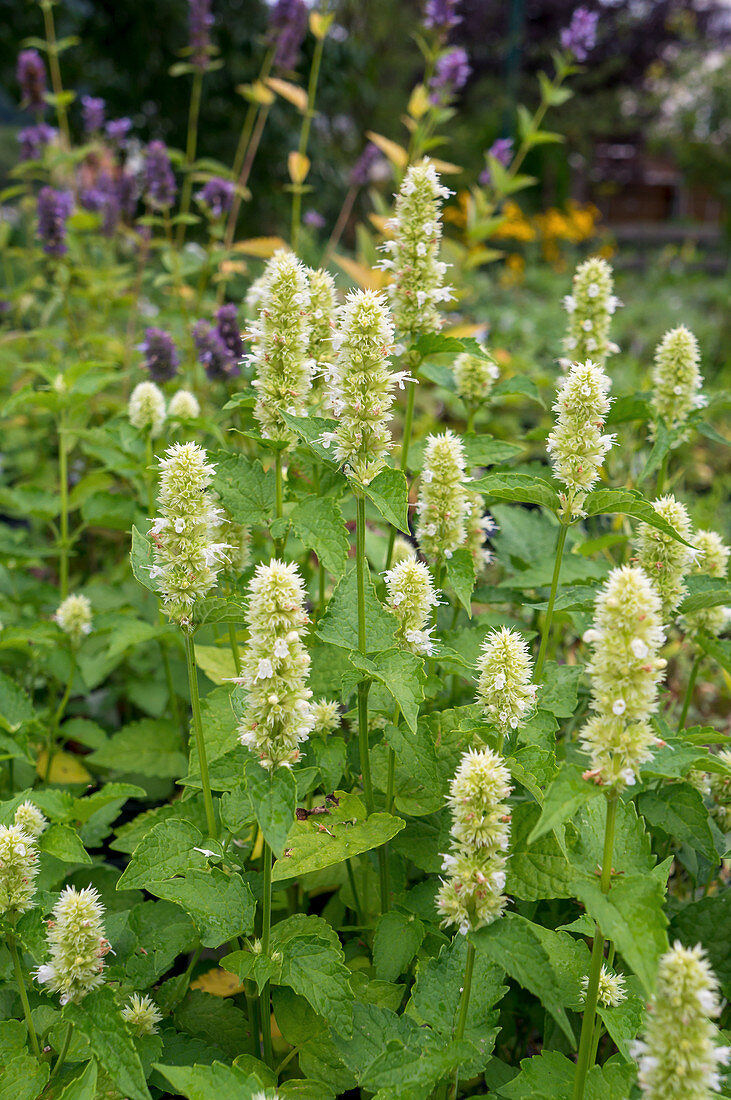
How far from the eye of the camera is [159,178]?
3.75 meters

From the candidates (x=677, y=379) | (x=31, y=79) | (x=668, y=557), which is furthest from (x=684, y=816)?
(x=31, y=79)

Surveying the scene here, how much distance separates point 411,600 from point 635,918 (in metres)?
0.72

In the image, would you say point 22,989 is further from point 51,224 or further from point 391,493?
point 51,224

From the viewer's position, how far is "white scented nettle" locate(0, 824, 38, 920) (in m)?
1.46

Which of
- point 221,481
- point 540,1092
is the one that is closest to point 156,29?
point 221,481

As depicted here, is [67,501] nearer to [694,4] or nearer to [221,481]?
[221,481]

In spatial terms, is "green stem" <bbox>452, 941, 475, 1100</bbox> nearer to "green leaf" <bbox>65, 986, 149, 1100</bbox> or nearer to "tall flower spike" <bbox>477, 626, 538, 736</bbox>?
"tall flower spike" <bbox>477, 626, 538, 736</bbox>

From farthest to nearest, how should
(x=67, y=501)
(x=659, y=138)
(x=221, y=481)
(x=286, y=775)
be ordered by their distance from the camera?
(x=659, y=138) < (x=67, y=501) < (x=221, y=481) < (x=286, y=775)

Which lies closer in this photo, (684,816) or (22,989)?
(22,989)

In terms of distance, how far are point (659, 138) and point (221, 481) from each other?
20.6m

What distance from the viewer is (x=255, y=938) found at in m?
1.68

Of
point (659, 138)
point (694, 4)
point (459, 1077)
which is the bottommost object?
point (459, 1077)

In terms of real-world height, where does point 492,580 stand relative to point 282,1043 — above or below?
above

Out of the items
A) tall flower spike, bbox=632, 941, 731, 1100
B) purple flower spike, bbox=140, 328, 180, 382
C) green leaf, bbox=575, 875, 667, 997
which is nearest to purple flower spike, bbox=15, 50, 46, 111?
purple flower spike, bbox=140, 328, 180, 382
